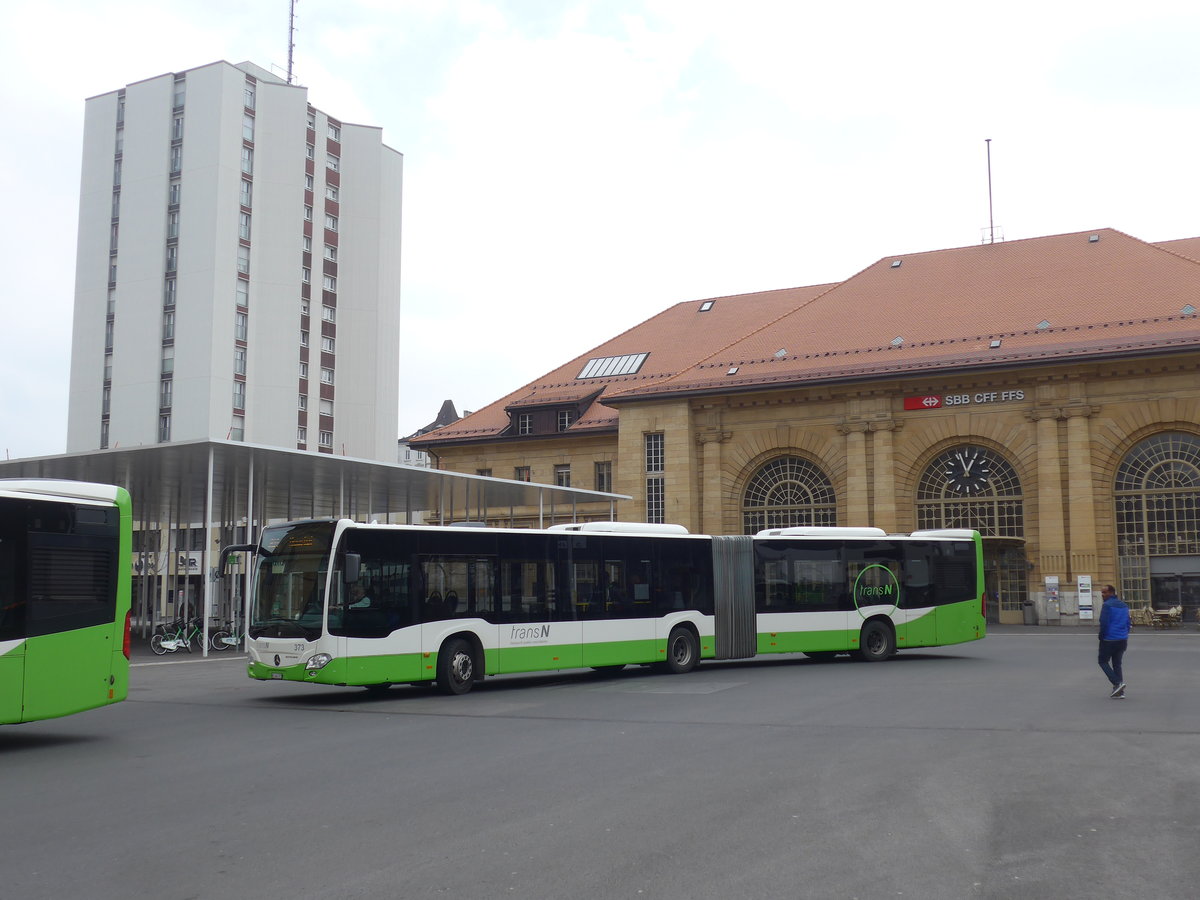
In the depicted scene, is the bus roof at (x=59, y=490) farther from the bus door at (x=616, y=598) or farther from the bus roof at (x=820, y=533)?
the bus roof at (x=820, y=533)

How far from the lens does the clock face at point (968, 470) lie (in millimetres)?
44438

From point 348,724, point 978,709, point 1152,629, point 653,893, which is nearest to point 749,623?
point 978,709

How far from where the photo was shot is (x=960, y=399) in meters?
44.2

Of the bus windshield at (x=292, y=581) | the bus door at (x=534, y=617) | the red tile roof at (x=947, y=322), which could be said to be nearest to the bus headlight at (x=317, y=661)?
the bus windshield at (x=292, y=581)

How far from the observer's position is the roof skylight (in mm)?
55625

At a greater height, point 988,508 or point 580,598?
Result: point 988,508

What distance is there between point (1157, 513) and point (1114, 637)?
28699mm

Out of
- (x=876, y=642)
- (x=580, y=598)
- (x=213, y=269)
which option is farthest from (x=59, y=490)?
(x=213, y=269)

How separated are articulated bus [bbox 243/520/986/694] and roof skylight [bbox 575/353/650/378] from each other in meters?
31.0

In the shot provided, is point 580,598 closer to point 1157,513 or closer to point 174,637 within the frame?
point 174,637

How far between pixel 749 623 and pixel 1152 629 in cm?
2259

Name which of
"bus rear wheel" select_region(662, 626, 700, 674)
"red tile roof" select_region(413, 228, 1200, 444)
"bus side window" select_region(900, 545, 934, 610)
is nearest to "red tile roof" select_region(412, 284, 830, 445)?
"red tile roof" select_region(413, 228, 1200, 444)

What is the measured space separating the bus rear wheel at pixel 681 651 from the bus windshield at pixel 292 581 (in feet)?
24.1

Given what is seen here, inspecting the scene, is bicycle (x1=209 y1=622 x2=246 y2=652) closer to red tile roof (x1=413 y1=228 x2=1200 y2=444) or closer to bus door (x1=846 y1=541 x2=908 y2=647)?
bus door (x1=846 y1=541 x2=908 y2=647)
